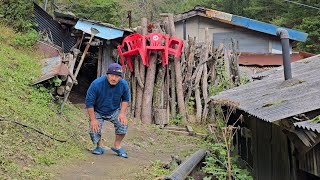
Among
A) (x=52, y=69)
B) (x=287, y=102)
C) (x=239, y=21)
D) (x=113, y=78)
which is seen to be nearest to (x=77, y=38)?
(x=52, y=69)

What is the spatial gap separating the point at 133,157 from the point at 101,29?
311 inches

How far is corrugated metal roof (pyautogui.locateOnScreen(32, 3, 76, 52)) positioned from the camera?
15.2m

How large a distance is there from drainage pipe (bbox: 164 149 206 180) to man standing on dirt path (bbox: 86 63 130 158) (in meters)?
1.21

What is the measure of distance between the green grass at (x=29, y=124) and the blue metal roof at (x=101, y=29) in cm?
231

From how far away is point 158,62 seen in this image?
1330 cm

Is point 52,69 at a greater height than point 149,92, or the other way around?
point 52,69

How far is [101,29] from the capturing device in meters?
14.6

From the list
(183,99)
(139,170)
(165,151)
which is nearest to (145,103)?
(183,99)

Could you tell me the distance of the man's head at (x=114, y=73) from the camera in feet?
21.5

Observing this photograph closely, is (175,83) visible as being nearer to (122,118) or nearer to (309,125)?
(122,118)

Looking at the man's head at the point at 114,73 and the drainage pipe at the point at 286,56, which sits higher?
the drainage pipe at the point at 286,56

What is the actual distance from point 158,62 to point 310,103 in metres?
8.89

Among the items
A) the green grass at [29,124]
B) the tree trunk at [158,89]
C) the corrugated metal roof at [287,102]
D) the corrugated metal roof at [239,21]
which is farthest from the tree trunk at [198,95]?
the corrugated metal roof at [287,102]

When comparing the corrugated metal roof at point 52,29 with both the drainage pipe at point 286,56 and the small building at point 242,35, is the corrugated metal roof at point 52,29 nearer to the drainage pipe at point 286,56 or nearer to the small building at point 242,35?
the small building at point 242,35
